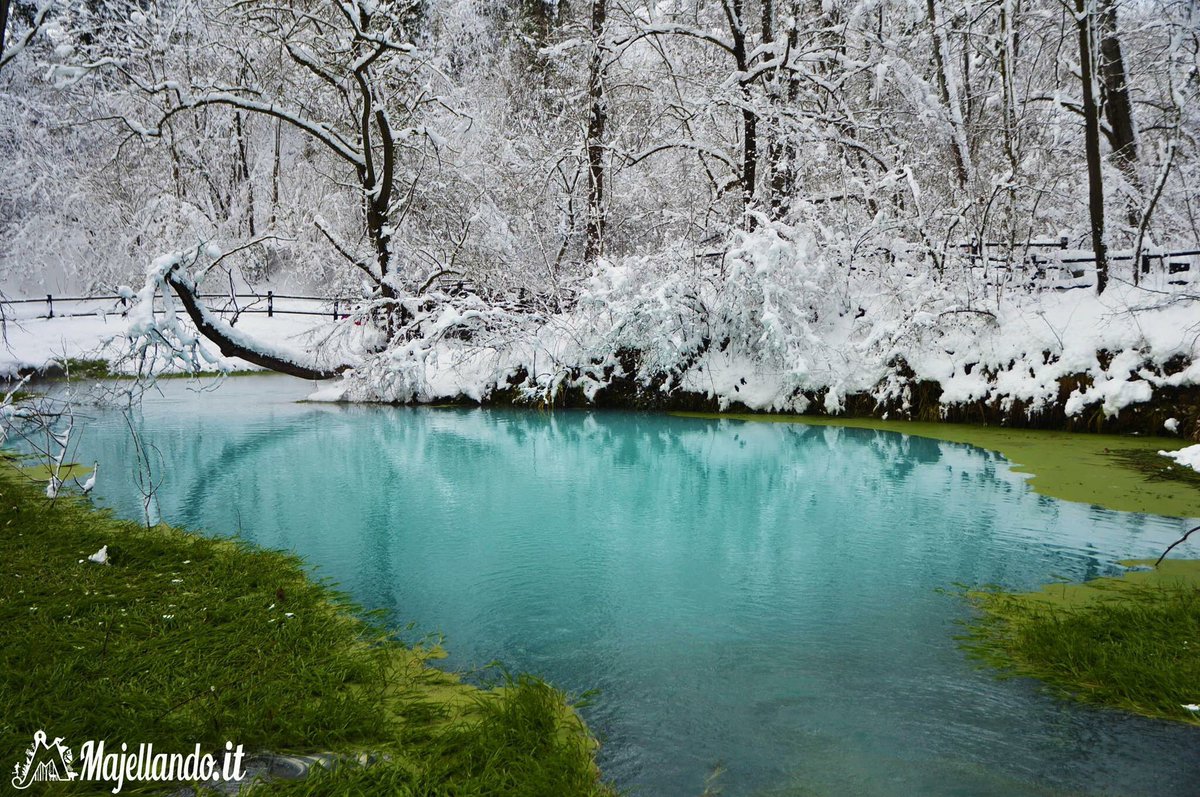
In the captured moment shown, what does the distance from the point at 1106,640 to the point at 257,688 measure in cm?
453

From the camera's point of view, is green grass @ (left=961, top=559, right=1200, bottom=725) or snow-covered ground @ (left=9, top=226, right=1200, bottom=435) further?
snow-covered ground @ (left=9, top=226, right=1200, bottom=435)

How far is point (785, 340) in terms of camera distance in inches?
556

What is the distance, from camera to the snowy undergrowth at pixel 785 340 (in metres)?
12.3

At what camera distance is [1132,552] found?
6.35 meters

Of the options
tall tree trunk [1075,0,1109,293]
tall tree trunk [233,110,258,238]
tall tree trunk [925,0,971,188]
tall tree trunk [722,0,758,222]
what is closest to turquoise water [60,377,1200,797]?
tall tree trunk [1075,0,1109,293]

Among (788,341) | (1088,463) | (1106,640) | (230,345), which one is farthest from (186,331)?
(1088,463)

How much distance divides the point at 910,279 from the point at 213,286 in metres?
24.3

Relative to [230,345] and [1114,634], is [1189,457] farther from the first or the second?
[230,345]

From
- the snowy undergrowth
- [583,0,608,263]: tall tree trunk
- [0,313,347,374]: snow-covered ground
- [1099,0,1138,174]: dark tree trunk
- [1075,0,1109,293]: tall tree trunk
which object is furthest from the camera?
[0,313,347,374]: snow-covered ground

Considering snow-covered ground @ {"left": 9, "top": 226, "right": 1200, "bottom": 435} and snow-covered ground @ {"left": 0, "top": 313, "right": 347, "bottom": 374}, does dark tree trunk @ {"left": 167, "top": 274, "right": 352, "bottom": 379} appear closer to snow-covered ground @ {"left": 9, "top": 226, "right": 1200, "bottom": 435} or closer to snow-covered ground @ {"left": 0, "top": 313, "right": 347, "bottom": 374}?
snow-covered ground @ {"left": 9, "top": 226, "right": 1200, "bottom": 435}

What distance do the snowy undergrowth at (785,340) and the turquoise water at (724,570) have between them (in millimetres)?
1949

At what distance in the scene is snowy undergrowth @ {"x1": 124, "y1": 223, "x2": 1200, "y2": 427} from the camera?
1229cm

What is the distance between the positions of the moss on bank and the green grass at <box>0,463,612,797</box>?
6854 millimetres

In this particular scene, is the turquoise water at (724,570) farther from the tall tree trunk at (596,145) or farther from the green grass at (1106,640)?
the tall tree trunk at (596,145)
